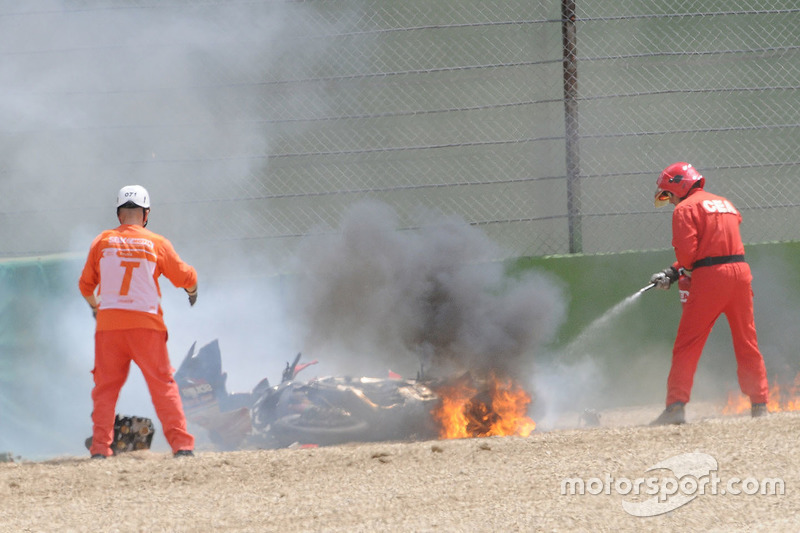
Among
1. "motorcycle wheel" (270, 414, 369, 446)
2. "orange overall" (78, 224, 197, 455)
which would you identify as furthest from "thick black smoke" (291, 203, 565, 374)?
"orange overall" (78, 224, 197, 455)

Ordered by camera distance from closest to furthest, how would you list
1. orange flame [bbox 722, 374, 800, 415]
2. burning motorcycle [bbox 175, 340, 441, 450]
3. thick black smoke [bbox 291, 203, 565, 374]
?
burning motorcycle [bbox 175, 340, 441, 450] → thick black smoke [bbox 291, 203, 565, 374] → orange flame [bbox 722, 374, 800, 415]

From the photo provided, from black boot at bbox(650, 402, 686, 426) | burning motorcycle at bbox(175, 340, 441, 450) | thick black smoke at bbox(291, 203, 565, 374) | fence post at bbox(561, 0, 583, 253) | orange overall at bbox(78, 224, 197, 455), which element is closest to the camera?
orange overall at bbox(78, 224, 197, 455)

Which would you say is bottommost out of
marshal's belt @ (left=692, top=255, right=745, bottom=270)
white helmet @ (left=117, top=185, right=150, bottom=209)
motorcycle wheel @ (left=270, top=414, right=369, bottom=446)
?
motorcycle wheel @ (left=270, top=414, right=369, bottom=446)

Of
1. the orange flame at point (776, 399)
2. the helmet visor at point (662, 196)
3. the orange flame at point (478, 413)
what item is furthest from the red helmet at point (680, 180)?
the orange flame at point (776, 399)

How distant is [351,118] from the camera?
801cm

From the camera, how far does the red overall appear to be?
20.6 ft

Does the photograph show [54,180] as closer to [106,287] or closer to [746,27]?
[106,287]

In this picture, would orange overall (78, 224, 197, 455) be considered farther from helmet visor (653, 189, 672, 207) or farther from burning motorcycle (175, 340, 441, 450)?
helmet visor (653, 189, 672, 207)

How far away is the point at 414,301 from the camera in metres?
7.21

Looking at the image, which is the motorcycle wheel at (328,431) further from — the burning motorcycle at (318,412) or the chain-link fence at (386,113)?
the chain-link fence at (386,113)

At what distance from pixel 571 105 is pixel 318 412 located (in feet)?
11.3

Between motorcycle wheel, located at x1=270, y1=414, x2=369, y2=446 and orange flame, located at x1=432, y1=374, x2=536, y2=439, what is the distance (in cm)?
57

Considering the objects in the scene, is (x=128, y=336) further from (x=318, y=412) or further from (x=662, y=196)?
(x=662, y=196)

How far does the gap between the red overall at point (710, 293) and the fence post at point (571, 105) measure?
5.22 ft
